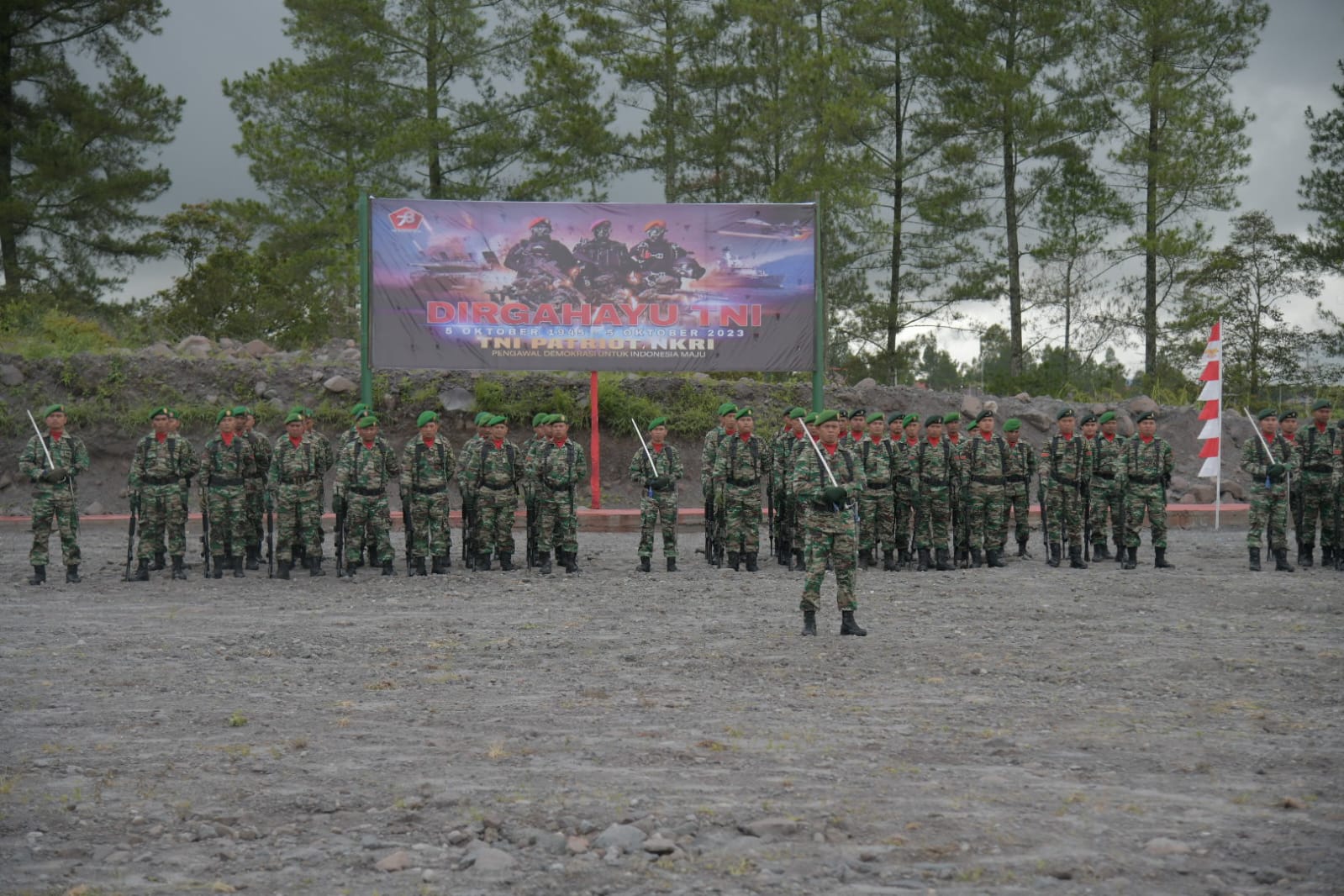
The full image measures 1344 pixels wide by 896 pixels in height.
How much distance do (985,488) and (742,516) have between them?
309 centimetres

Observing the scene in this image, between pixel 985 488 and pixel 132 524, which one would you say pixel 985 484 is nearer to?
pixel 985 488

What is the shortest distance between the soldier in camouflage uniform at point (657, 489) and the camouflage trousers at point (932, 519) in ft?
10.2

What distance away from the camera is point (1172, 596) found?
43.1 feet

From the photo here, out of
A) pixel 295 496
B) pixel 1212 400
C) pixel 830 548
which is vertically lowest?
pixel 830 548

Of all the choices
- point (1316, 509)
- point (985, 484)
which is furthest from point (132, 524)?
point (1316, 509)

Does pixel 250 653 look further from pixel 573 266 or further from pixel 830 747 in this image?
pixel 573 266

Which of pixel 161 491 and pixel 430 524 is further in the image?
pixel 430 524

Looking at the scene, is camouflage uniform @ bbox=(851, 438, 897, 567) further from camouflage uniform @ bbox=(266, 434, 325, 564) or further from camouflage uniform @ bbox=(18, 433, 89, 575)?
camouflage uniform @ bbox=(18, 433, 89, 575)

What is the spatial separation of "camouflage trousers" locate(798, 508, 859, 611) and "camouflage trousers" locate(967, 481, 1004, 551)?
19.2 feet

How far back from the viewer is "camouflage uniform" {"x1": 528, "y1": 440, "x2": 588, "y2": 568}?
15.8 meters

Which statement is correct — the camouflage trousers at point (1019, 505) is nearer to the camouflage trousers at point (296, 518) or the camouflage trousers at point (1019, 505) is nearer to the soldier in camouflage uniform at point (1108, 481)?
the soldier in camouflage uniform at point (1108, 481)

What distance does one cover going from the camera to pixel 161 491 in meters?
15.2

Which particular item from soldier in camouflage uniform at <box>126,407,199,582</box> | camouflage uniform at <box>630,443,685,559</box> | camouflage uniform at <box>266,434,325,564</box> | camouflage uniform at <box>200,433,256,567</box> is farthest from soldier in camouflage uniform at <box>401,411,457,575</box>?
soldier in camouflage uniform at <box>126,407,199,582</box>

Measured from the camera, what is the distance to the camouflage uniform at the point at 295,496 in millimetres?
15367
